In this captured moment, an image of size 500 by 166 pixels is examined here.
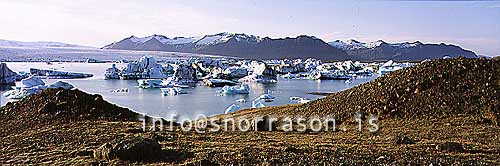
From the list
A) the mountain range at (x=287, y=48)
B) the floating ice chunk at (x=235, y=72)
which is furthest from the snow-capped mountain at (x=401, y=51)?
the floating ice chunk at (x=235, y=72)

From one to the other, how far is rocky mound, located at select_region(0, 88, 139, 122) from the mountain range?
145m

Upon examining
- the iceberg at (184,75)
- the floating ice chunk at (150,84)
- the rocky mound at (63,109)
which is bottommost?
the floating ice chunk at (150,84)

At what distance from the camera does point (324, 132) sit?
10.5 meters

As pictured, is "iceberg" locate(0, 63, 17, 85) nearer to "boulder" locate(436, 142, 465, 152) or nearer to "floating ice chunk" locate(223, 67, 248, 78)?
"floating ice chunk" locate(223, 67, 248, 78)

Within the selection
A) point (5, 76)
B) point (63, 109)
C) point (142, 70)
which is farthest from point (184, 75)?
point (63, 109)

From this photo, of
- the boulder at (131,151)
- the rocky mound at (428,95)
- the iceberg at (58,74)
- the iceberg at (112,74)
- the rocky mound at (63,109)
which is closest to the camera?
the boulder at (131,151)

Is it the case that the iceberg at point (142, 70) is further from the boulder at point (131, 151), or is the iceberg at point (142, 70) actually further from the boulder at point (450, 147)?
the boulder at point (450, 147)

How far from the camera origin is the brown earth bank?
6328 mm

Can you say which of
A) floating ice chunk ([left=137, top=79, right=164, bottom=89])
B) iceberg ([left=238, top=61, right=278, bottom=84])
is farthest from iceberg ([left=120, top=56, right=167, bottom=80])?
floating ice chunk ([left=137, top=79, right=164, bottom=89])

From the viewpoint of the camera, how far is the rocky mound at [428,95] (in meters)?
11.8

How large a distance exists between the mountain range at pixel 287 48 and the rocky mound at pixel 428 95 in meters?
144

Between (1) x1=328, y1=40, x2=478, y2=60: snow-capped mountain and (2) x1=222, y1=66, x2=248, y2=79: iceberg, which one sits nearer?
(2) x1=222, y1=66, x2=248, y2=79: iceberg

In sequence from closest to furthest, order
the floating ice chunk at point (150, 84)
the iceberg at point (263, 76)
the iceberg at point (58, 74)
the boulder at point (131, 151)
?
the boulder at point (131, 151) < the floating ice chunk at point (150, 84) < the iceberg at point (263, 76) < the iceberg at point (58, 74)

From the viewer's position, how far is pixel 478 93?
12.1 meters
